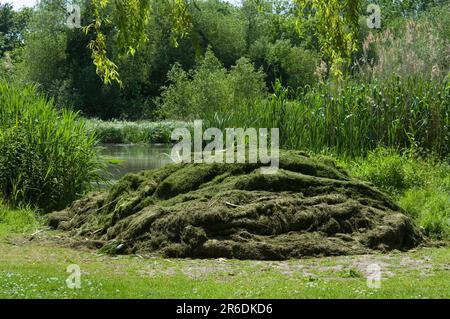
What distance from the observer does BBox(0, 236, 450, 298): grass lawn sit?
6.00 meters

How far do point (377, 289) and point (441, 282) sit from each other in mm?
830

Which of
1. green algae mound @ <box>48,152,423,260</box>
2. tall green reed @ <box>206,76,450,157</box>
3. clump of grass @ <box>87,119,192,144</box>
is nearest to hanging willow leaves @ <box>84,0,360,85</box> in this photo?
green algae mound @ <box>48,152,423,260</box>

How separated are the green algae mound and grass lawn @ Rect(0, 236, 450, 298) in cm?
30

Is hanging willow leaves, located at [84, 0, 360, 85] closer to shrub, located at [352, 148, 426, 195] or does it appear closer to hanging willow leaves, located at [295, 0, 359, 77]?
hanging willow leaves, located at [295, 0, 359, 77]

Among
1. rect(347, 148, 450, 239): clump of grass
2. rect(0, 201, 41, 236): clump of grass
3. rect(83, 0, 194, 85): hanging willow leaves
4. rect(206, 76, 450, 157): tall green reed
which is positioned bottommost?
rect(0, 201, 41, 236): clump of grass

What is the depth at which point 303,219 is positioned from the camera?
8664 mm

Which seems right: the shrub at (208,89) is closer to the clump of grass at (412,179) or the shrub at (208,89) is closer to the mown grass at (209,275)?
the clump of grass at (412,179)

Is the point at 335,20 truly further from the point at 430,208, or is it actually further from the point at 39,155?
the point at 39,155

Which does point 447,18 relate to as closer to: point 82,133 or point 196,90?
point 196,90

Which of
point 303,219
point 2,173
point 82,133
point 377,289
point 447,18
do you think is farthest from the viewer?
point 447,18

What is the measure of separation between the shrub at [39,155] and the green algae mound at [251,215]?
7.92 ft

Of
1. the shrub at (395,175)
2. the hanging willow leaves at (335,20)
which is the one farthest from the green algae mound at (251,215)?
the shrub at (395,175)

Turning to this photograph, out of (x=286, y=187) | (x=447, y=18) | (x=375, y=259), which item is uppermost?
(x=447, y=18)

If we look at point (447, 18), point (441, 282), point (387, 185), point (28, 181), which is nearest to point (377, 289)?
point (441, 282)
